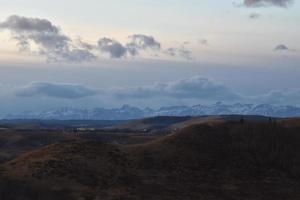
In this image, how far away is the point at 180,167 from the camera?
7994 cm

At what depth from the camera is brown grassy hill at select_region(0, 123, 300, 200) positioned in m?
69.9

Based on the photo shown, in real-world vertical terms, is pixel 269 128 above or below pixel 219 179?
above

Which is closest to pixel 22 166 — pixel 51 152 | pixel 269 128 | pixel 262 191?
pixel 51 152

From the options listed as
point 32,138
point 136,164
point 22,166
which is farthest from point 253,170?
point 32,138

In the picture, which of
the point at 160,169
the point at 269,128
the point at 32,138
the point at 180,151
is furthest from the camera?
the point at 32,138

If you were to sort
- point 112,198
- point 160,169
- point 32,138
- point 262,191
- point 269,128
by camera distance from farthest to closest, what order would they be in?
1. point 32,138
2. point 269,128
3. point 160,169
4. point 262,191
5. point 112,198

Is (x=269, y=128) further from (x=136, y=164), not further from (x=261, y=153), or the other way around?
(x=136, y=164)

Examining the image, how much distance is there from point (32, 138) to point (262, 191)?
431ft

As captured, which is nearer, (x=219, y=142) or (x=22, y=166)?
Result: (x=22, y=166)

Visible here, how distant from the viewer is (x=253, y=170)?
81.9 meters

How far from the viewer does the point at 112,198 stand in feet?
215

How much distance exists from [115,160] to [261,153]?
2223 centimetres

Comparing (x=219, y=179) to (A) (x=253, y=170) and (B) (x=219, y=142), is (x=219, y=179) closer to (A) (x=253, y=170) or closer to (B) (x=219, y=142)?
(A) (x=253, y=170)

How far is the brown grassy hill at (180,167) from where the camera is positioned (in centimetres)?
6988
